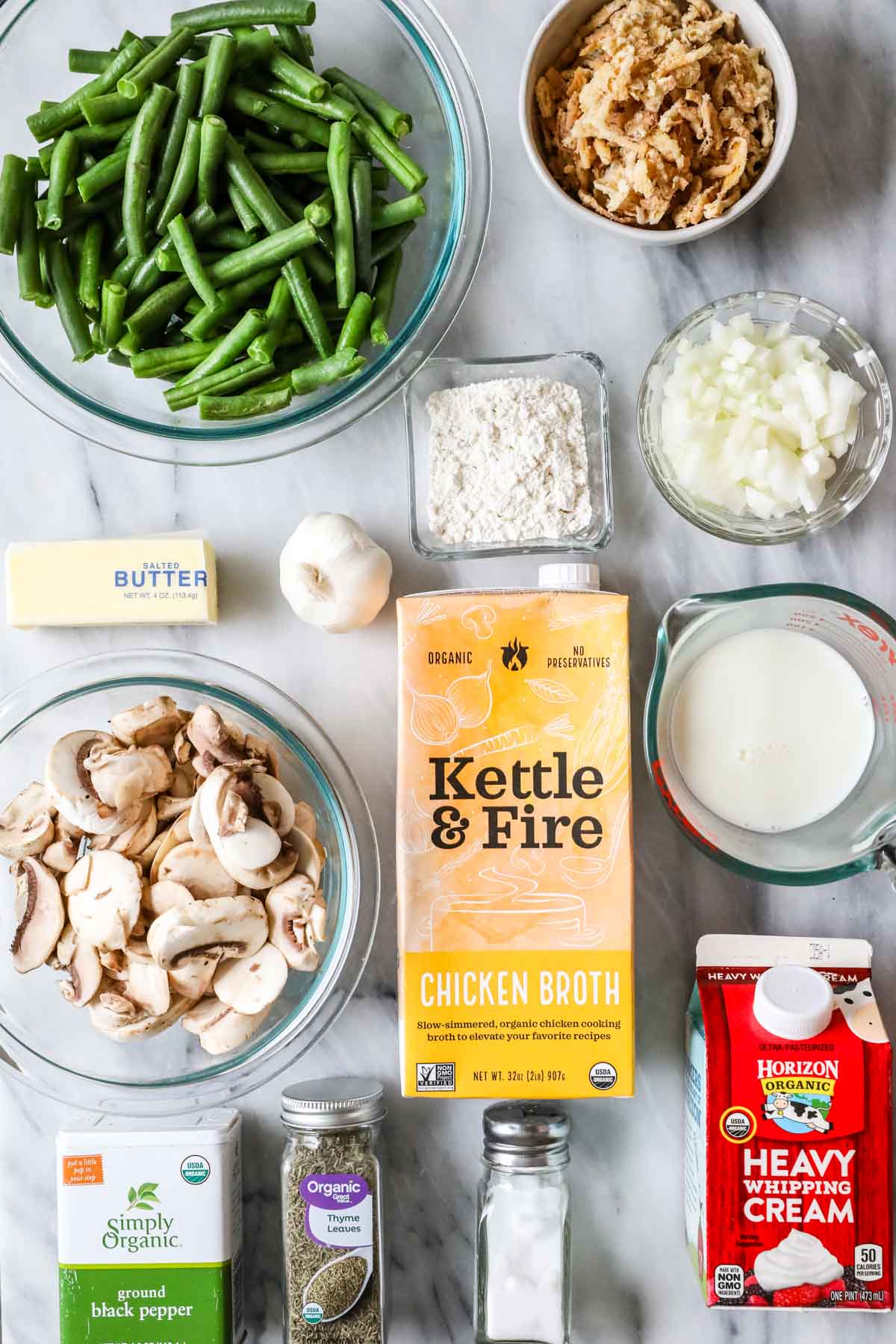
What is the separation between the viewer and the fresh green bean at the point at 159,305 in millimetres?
937

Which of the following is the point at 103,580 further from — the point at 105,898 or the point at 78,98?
the point at 78,98

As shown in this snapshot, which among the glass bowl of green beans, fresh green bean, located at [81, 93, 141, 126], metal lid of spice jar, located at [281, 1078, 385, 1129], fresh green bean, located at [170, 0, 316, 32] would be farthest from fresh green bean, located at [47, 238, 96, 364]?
metal lid of spice jar, located at [281, 1078, 385, 1129]

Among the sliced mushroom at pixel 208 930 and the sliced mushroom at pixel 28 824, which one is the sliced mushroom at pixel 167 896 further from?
the sliced mushroom at pixel 28 824

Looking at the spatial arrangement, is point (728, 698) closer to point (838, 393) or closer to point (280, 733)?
point (838, 393)

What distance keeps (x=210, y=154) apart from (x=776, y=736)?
68cm

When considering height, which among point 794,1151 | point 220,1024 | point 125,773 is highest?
point 125,773

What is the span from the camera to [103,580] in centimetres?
104

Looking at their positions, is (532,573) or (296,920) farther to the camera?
(532,573)

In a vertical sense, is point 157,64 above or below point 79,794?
above

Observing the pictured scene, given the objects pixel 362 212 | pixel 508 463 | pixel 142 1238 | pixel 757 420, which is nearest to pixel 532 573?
pixel 508 463

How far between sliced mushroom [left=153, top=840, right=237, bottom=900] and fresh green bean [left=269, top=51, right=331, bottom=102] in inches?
24.5

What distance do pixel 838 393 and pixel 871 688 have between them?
0.26m

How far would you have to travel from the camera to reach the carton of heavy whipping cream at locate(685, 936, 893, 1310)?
0.94m

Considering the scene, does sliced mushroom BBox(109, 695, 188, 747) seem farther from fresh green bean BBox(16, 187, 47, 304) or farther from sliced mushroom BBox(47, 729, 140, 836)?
fresh green bean BBox(16, 187, 47, 304)
